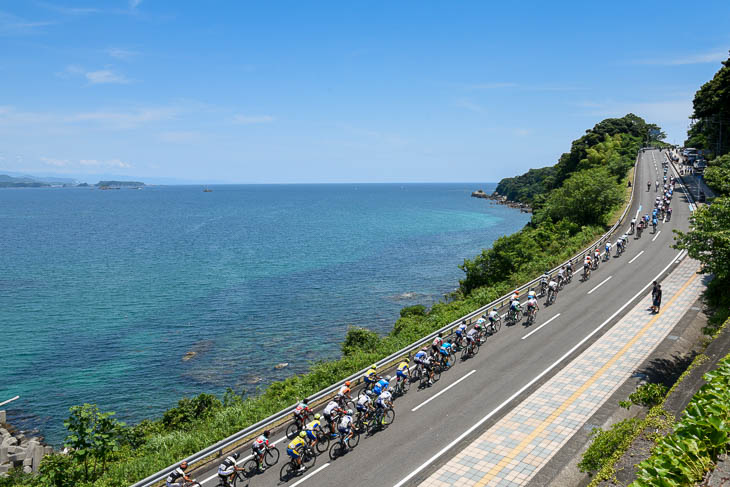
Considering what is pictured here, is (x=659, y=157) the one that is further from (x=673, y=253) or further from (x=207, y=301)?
(x=207, y=301)

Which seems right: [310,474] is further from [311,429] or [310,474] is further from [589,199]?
[589,199]

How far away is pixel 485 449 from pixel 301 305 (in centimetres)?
4154

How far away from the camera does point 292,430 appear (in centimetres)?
2006

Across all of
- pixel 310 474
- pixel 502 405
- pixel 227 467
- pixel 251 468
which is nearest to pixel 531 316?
pixel 502 405

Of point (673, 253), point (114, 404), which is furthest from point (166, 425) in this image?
point (673, 253)

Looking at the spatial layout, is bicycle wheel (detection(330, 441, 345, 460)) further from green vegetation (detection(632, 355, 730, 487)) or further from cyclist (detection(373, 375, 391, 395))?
green vegetation (detection(632, 355, 730, 487))

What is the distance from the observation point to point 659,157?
101062mm

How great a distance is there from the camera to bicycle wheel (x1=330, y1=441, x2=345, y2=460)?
1800cm

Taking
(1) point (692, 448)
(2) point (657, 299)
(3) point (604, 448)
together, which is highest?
(1) point (692, 448)

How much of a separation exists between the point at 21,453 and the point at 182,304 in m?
31.3

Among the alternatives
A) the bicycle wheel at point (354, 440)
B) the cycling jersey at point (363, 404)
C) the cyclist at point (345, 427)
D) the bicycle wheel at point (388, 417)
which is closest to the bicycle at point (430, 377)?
the bicycle wheel at point (388, 417)

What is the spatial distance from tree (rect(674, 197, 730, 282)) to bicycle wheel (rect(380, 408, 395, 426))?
15.8 m

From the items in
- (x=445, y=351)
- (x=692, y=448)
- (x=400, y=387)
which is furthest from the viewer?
(x=445, y=351)

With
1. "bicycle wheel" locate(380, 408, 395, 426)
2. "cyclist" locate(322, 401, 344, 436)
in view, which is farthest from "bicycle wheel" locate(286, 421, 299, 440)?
"bicycle wheel" locate(380, 408, 395, 426)
